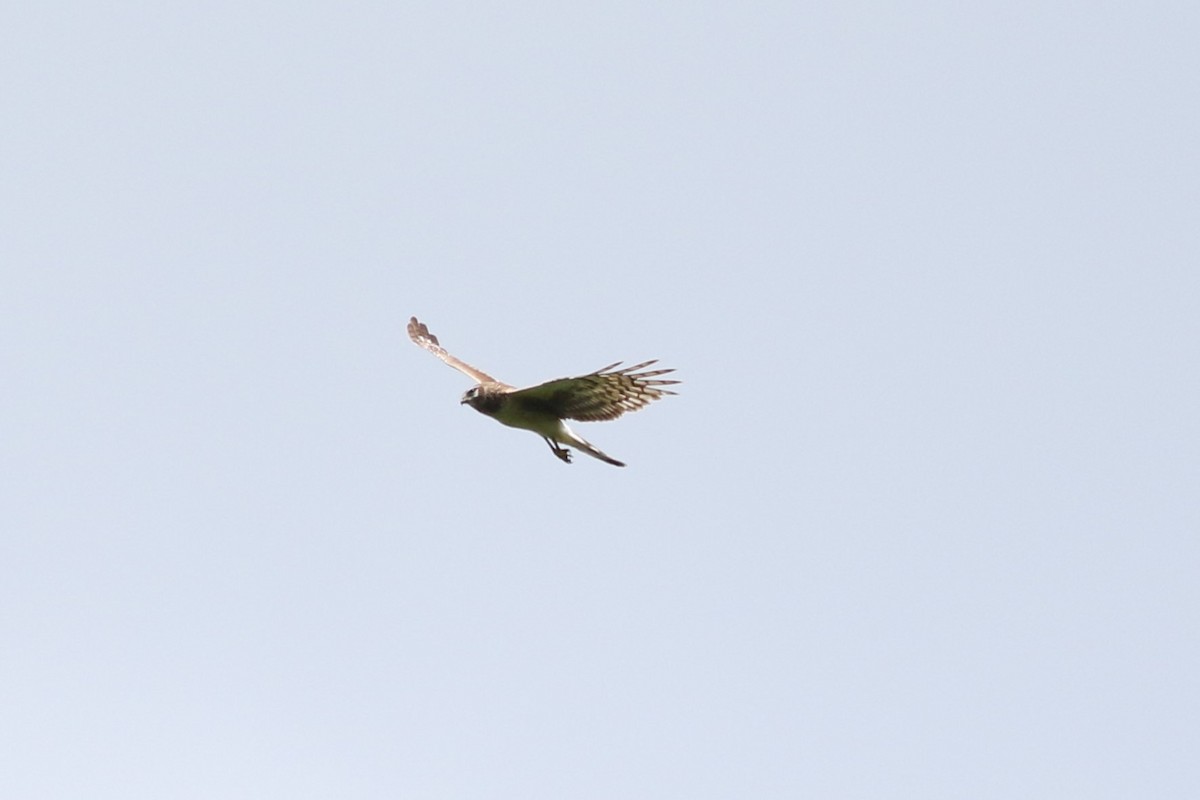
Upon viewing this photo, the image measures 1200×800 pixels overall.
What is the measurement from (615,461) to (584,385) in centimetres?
115

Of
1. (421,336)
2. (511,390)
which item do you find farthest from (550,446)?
(421,336)

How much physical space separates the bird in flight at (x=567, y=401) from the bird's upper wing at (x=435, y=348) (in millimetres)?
2623

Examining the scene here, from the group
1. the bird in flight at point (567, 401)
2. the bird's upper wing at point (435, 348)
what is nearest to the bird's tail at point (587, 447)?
the bird in flight at point (567, 401)

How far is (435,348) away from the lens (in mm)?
25531

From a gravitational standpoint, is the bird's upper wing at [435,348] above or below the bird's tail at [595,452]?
above

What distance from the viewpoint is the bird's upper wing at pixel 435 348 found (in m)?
23.6

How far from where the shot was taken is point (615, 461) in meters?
19.8

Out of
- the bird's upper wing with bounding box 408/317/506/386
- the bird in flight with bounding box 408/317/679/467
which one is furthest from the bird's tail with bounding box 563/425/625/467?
the bird's upper wing with bounding box 408/317/506/386

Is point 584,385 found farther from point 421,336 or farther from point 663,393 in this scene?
point 421,336

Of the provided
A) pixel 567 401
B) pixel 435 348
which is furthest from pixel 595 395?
pixel 435 348

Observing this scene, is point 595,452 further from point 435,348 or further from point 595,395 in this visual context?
point 435,348

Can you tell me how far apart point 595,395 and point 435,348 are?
658cm

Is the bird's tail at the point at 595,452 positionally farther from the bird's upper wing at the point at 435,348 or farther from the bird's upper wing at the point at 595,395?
the bird's upper wing at the point at 435,348

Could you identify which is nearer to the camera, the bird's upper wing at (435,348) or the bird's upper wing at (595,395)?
the bird's upper wing at (595,395)
